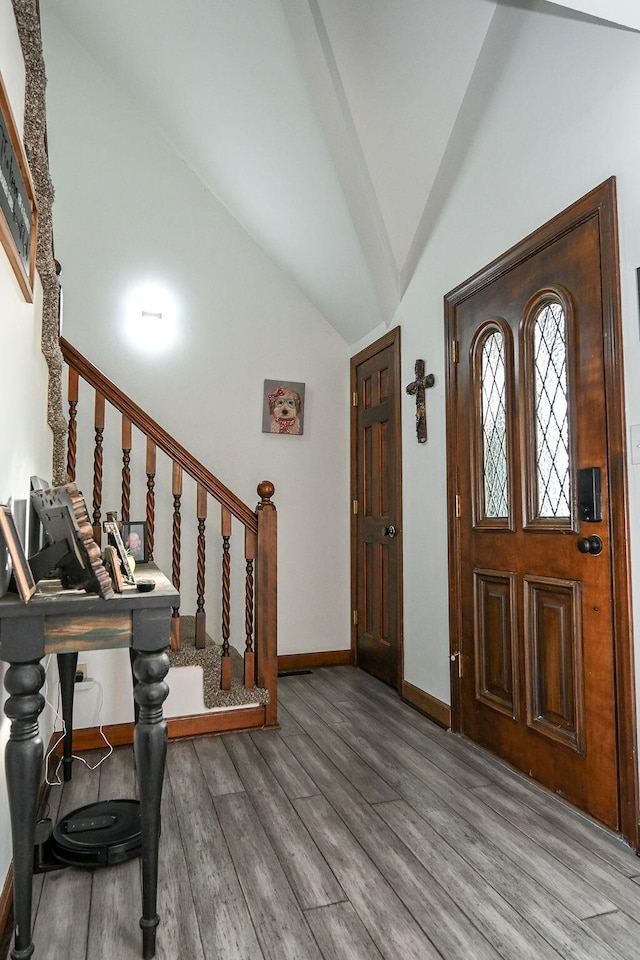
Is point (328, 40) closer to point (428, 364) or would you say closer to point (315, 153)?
point (315, 153)

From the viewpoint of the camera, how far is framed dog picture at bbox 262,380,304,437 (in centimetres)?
409

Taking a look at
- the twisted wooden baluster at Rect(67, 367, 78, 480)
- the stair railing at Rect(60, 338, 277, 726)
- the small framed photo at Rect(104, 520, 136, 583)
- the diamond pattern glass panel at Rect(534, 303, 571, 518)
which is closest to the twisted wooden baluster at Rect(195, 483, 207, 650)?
the stair railing at Rect(60, 338, 277, 726)

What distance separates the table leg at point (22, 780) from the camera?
4.17 feet

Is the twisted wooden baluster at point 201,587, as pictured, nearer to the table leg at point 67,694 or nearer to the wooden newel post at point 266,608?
the wooden newel post at point 266,608

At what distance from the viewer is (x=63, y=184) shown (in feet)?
12.1

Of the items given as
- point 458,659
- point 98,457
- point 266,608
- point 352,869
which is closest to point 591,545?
point 458,659

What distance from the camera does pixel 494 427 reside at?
2646 millimetres

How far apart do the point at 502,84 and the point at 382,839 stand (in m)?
2.91

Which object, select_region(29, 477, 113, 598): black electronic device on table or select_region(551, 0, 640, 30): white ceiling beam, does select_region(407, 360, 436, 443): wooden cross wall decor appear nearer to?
select_region(551, 0, 640, 30): white ceiling beam

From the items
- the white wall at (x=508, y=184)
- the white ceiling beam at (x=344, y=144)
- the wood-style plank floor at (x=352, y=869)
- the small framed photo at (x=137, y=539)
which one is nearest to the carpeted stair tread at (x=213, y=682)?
the wood-style plank floor at (x=352, y=869)

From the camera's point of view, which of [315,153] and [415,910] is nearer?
[415,910]

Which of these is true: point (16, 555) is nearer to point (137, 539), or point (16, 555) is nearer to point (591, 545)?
point (137, 539)

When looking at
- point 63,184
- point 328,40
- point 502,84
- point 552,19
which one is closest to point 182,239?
→ point 63,184

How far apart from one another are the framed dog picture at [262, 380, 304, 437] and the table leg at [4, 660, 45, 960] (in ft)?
9.53
